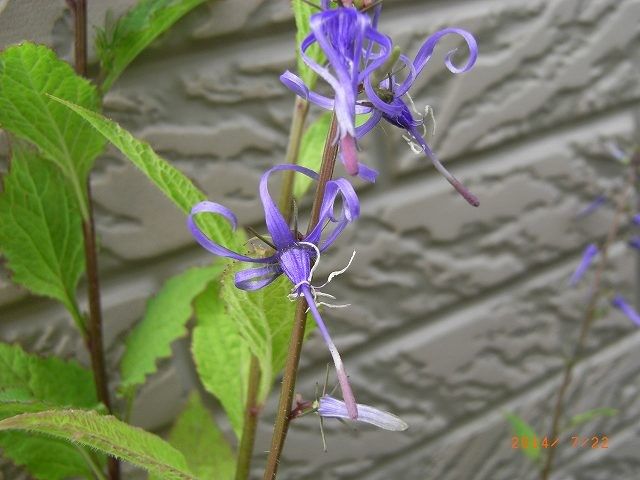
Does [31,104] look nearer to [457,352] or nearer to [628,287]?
[457,352]

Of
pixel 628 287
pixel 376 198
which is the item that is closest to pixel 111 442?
pixel 376 198

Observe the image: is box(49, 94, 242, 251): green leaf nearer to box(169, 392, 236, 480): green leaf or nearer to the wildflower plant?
the wildflower plant

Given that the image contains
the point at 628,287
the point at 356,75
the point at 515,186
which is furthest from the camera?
the point at 628,287

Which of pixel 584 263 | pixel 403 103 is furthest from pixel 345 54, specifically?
pixel 584 263
